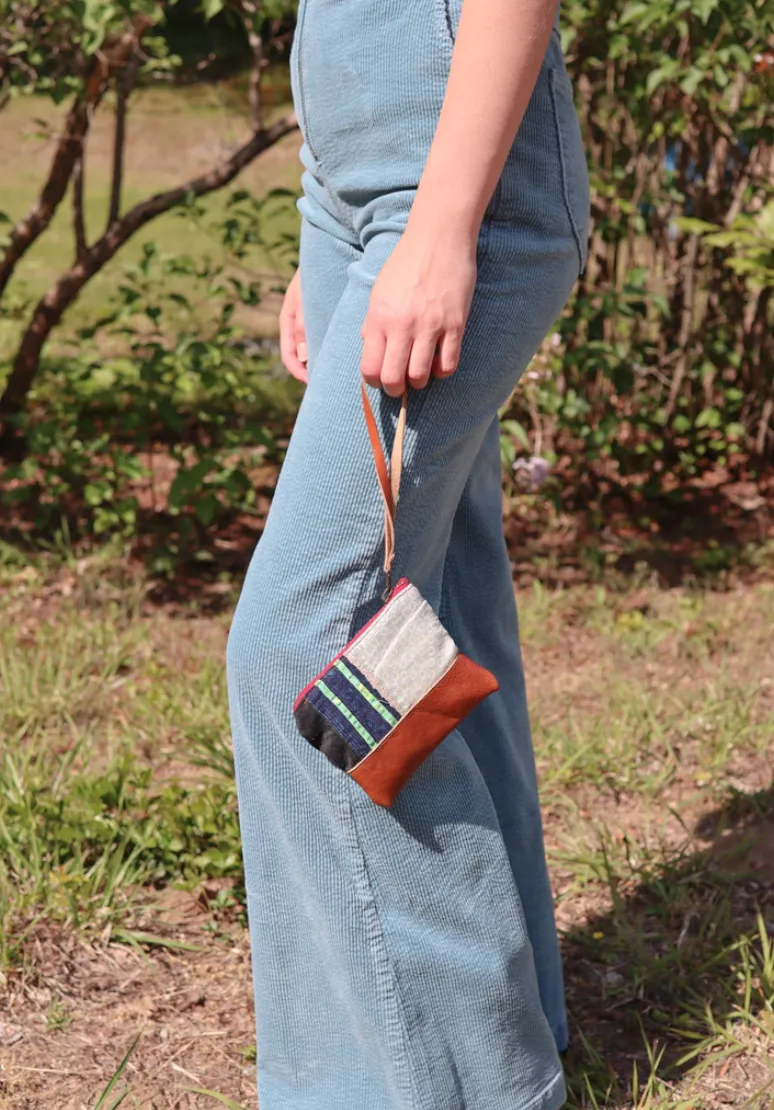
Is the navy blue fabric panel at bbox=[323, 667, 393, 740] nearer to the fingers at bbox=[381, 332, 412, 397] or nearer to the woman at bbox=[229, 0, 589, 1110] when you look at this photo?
the woman at bbox=[229, 0, 589, 1110]

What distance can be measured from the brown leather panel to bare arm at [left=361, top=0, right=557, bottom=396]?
0.30 m

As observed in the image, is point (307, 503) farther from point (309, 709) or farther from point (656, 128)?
point (656, 128)

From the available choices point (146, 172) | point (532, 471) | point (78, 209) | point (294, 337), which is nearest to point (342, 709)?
point (294, 337)

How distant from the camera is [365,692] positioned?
1.30 meters

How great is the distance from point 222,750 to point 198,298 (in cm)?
435

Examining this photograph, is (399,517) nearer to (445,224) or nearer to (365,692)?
(365,692)

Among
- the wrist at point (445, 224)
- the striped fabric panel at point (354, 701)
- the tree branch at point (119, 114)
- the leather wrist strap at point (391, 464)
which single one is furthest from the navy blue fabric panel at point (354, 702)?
the tree branch at point (119, 114)

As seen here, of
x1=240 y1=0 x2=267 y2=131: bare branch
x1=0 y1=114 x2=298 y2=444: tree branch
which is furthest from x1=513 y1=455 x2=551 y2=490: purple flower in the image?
x1=240 y1=0 x2=267 y2=131: bare branch

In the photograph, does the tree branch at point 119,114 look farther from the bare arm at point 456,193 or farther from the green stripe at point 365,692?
the green stripe at point 365,692

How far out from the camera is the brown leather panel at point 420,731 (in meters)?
1.31

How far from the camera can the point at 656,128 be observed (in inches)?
149

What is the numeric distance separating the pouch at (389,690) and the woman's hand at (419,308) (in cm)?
4

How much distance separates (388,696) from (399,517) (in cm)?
18

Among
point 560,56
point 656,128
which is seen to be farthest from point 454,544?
point 656,128
